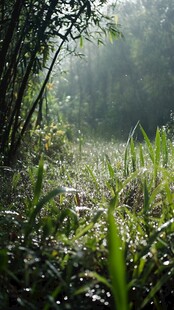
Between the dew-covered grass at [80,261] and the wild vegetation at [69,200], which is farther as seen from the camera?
the wild vegetation at [69,200]

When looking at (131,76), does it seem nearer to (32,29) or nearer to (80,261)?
(32,29)

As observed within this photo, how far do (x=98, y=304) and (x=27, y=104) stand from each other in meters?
5.65

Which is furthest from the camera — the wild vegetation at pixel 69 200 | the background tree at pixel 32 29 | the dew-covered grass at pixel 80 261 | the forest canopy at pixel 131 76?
the forest canopy at pixel 131 76

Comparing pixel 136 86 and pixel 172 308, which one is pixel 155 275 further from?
pixel 136 86

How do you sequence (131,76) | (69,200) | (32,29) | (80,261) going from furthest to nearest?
1. (131,76)
2. (32,29)
3. (69,200)
4. (80,261)

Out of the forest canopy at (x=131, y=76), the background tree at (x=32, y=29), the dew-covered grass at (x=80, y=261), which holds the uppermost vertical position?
the forest canopy at (x=131, y=76)

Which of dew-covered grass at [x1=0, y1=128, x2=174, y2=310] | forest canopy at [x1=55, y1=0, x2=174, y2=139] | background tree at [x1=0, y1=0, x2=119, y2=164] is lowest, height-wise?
dew-covered grass at [x1=0, y1=128, x2=174, y2=310]

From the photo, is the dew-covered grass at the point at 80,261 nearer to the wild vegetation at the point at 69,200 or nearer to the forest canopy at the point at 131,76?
the wild vegetation at the point at 69,200

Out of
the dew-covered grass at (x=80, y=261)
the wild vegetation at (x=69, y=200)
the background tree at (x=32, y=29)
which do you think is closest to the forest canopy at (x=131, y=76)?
the wild vegetation at (x=69, y=200)

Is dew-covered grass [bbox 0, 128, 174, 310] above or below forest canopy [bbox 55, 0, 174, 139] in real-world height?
below

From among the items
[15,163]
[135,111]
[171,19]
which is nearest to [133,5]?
[171,19]

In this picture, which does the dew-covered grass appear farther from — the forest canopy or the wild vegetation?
the forest canopy

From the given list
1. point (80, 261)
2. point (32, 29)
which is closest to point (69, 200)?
point (80, 261)

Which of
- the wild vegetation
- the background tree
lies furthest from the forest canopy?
the background tree
